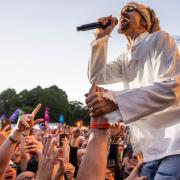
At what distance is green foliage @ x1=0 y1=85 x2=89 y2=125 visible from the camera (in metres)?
81.2

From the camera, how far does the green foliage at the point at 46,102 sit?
3198 inches

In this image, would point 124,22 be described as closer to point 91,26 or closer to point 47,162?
point 91,26

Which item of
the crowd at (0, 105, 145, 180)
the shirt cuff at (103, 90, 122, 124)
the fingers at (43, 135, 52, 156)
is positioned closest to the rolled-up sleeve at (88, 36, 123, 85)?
the crowd at (0, 105, 145, 180)

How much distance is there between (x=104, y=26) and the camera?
269cm

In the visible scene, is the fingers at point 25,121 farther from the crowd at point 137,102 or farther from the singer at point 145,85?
the singer at point 145,85

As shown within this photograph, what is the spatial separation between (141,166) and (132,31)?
997 millimetres

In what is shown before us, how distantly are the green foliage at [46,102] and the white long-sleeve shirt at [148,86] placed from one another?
246ft

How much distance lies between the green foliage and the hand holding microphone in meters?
75.2

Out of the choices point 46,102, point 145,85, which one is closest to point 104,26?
point 145,85

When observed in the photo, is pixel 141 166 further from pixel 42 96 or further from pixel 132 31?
pixel 42 96

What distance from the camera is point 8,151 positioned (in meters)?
3.50

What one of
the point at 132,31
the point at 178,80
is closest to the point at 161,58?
the point at 178,80

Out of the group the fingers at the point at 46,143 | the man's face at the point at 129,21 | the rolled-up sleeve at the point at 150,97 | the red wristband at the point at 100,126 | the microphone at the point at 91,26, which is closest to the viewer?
the red wristband at the point at 100,126

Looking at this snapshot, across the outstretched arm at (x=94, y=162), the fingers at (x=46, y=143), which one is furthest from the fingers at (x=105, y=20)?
the outstretched arm at (x=94, y=162)
